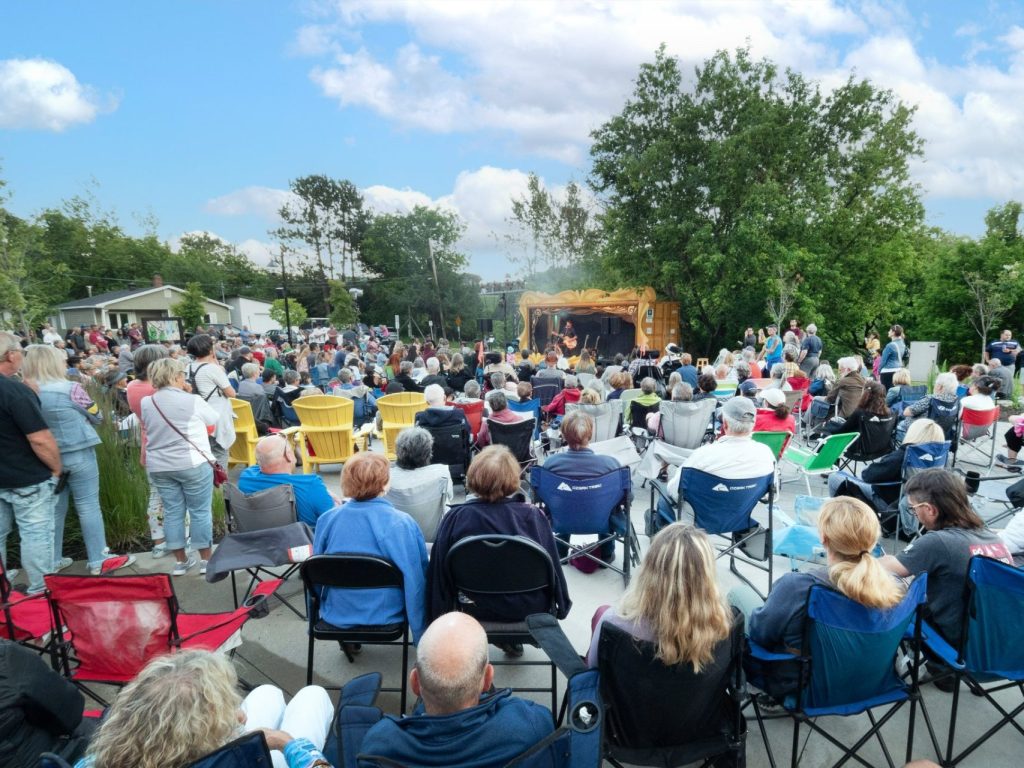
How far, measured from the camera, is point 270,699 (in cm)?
179

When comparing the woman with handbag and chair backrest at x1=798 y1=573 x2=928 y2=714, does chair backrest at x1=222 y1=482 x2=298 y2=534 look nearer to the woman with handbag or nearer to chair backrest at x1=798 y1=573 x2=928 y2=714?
the woman with handbag

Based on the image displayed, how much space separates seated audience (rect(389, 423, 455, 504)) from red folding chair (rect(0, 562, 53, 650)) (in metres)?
1.66

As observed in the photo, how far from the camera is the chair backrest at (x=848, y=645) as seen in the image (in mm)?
1796

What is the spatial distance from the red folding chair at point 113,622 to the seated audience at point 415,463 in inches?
50.2

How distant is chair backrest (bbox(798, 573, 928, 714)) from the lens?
1796 millimetres

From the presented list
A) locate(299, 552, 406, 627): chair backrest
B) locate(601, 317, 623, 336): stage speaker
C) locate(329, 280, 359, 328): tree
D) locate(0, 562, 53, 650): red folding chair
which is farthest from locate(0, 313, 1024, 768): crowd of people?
locate(329, 280, 359, 328): tree

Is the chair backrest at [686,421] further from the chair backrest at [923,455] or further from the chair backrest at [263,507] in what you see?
the chair backrest at [263,507]

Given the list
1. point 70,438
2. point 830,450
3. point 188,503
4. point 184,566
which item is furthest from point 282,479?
point 830,450

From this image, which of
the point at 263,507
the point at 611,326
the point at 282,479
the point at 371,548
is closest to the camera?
the point at 371,548

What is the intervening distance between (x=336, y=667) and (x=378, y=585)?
93 centimetres

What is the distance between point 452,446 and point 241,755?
12.8 ft

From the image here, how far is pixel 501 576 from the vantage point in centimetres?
226

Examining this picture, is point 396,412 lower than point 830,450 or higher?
higher

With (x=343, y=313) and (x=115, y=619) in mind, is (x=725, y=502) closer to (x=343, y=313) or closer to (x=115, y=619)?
(x=115, y=619)
